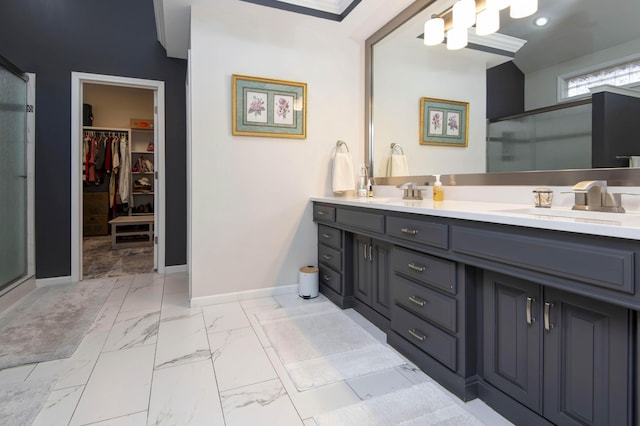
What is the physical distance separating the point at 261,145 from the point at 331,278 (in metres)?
1.26

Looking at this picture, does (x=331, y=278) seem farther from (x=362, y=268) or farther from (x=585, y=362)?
(x=585, y=362)

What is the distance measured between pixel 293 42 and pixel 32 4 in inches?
98.8

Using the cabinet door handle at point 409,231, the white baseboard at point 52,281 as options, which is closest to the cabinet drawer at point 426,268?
the cabinet door handle at point 409,231

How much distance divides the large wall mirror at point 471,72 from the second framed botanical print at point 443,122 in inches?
1.4

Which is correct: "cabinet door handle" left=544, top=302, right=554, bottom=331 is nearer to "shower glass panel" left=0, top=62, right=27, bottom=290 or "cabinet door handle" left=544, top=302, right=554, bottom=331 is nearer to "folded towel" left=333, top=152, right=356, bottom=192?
"folded towel" left=333, top=152, right=356, bottom=192

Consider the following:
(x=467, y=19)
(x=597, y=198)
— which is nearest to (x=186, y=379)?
(x=597, y=198)

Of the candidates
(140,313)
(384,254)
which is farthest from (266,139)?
(140,313)

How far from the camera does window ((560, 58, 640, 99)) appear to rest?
1.43 metres

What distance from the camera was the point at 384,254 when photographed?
224cm

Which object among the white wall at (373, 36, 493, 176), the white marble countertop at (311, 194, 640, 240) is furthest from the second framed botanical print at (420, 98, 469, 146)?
the white marble countertop at (311, 194, 640, 240)

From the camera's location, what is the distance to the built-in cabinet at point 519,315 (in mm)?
1015

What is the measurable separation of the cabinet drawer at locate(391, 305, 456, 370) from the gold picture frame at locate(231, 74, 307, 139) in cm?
175

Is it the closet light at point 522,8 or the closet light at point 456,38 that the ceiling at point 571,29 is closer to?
the closet light at point 522,8

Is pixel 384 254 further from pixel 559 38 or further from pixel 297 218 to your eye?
pixel 559 38
